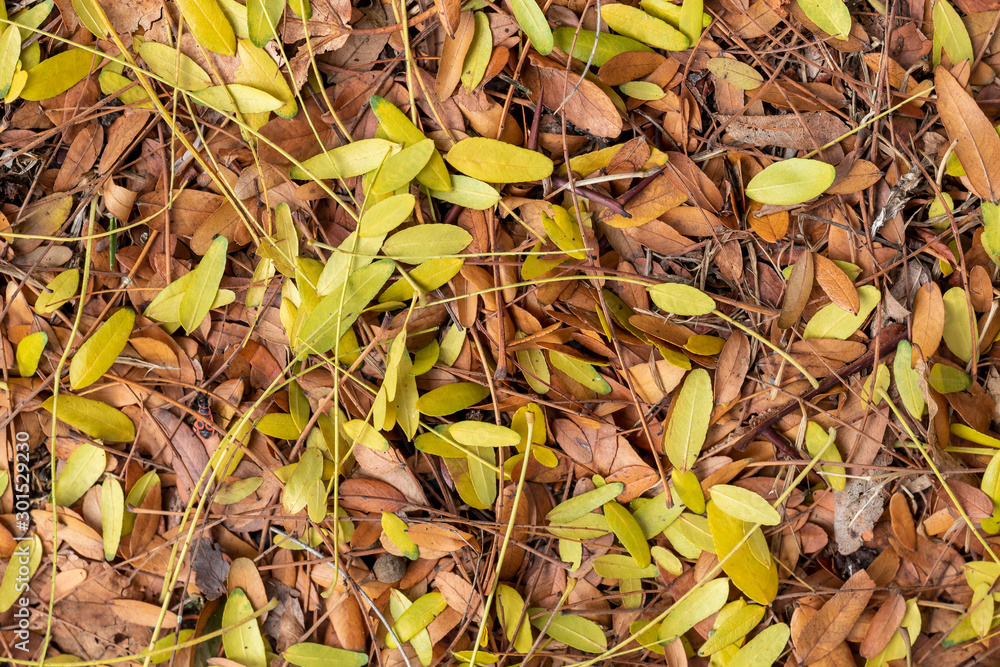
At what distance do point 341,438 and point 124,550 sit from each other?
14.5 inches

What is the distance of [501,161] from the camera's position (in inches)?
27.5

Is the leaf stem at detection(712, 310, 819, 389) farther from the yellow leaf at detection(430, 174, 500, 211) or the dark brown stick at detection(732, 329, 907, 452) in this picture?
the yellow leaf at detection(430, 174, 500, 211)

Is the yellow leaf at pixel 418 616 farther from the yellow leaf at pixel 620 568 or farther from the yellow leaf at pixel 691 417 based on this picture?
the yellow leaf at pixel 691 417

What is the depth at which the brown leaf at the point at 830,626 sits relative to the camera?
746mm

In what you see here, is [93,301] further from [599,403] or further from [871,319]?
[871,319]

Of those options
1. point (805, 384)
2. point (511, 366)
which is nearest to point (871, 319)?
point (805, 384)

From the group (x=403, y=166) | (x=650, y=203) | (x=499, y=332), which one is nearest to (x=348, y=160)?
(x=403, y=166)

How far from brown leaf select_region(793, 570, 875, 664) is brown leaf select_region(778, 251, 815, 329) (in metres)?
0.37

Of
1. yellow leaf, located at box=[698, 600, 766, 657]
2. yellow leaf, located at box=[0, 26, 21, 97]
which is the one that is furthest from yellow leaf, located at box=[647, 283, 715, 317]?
yellow leaf, located at box=[0, 26, 21, 97]

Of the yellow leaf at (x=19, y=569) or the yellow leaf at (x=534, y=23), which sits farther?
the yellow leaf at (x=19, y=569)

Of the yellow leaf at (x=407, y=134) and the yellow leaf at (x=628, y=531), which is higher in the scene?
the yellow leaf at (x=407, y=134)

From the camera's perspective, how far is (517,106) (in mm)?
747

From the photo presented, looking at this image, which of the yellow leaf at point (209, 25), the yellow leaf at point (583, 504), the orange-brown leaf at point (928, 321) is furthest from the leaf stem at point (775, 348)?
the yellow leaf at point (209, 25)

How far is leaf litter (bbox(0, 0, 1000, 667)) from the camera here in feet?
2.32
